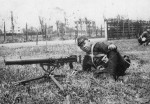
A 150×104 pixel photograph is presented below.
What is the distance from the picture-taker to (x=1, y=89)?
5.26 meters

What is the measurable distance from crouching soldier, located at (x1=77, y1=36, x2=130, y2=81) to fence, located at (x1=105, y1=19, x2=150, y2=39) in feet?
83.9

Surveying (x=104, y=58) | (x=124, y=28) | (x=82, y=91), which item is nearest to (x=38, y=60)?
(x=82, y=91)

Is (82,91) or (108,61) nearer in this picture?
(82,91)

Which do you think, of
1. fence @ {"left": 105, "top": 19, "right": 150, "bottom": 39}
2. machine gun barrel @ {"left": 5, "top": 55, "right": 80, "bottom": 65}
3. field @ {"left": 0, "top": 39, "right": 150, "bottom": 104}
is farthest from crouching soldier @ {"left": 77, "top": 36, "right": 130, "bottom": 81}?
fence @ {"left": 105, "top": 19, "right": 150, "bottom": 39}

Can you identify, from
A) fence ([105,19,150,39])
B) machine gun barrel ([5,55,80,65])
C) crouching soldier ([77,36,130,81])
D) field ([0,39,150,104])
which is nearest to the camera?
field ([0,39,150,104])

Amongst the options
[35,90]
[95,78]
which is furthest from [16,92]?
[95,78]

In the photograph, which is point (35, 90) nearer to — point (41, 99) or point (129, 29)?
point (41, 99)

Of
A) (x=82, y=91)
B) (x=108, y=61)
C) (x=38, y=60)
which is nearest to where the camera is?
(x=82, y=91)

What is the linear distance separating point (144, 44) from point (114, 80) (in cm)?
1412

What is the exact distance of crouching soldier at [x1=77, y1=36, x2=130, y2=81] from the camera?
5699 millimetres

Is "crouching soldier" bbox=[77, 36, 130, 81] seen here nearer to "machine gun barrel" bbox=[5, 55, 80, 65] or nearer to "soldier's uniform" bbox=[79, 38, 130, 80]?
"soldier's uniform" bbox=[79, 38, 130, 80]

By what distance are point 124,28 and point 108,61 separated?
94.7 ft

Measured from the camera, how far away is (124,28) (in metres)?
33.7

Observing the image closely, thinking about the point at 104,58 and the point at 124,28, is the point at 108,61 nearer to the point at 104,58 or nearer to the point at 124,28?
the point at 104,58
